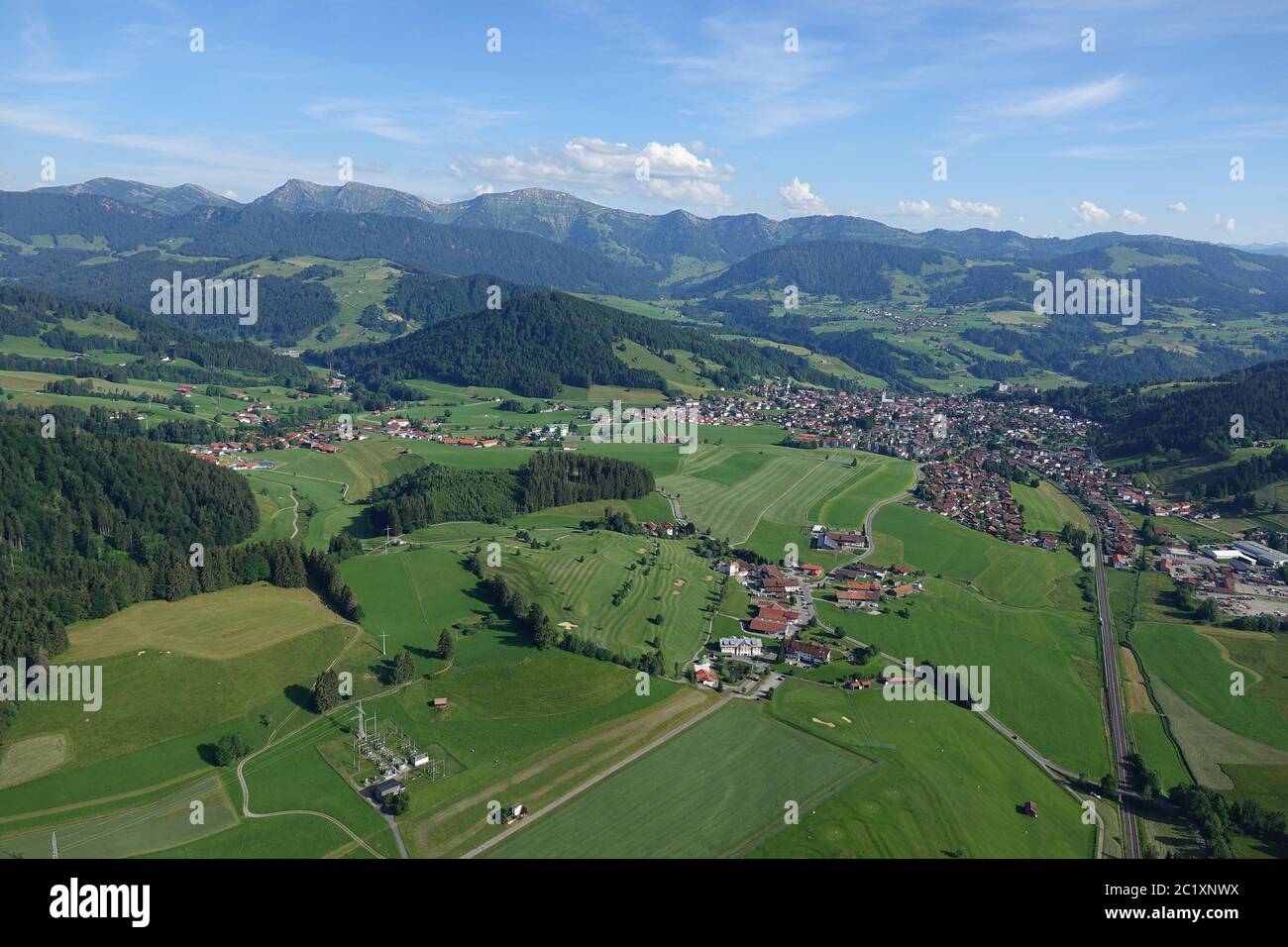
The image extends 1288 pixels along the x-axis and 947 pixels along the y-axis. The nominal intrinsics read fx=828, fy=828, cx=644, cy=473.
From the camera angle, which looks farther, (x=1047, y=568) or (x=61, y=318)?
(x=61, y=318)

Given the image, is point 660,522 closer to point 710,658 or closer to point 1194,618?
point 710,658

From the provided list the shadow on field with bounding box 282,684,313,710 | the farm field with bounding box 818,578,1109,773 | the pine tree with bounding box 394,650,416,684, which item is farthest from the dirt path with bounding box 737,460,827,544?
the shadow on field with bounding box 282,684,313,710

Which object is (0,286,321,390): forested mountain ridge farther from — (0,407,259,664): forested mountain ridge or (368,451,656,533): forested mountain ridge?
(368,451,656,533): forested mountain ridge

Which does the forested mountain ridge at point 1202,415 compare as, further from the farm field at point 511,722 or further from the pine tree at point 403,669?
the pine tree at point 403,669

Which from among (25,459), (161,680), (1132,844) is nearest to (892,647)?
(1132,844)

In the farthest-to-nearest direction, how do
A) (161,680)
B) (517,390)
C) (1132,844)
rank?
(517,390)
(161,680)
(1132,844)

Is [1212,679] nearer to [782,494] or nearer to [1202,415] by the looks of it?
[782,494]
